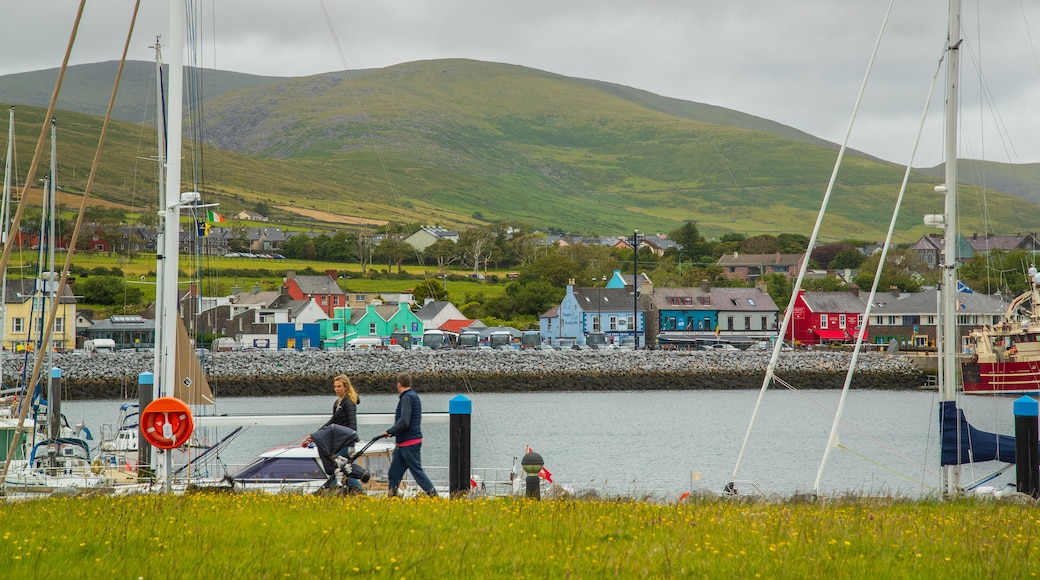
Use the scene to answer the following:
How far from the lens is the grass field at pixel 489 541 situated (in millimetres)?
8117

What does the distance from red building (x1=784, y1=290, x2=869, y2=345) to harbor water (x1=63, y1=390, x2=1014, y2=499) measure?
29.7 meters

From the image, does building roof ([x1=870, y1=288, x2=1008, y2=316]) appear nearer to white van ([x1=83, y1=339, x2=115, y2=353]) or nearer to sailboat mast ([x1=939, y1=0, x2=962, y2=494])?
white van ([x1=83, y1=339, x2=115, y2=353])

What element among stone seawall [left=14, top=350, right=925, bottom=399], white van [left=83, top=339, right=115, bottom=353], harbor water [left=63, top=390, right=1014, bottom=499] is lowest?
harbor water [left=63, top=390, right=1014, bottom=499]

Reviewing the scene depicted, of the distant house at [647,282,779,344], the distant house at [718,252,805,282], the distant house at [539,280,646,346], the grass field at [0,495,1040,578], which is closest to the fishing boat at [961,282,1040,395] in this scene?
the distant house at [647,282,779,344]

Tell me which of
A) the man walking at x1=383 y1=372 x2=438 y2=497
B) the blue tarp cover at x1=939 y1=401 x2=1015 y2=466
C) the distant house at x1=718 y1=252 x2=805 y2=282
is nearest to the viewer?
the man walking at x1=383 y1=372 x2=438 y2=497

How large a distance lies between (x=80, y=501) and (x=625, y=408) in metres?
52.9

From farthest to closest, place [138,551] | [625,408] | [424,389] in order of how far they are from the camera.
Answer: [424,389] < [625,408] < [138,551]

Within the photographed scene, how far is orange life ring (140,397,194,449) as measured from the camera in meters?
12.9

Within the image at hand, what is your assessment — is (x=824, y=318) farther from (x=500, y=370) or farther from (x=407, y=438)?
(x=407, y=438)

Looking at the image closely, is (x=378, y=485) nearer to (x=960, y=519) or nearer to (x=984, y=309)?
(x=960, y=519)

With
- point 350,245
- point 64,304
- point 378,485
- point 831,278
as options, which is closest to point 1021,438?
point 378,485

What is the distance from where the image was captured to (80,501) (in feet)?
38.4

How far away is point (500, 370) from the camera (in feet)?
257

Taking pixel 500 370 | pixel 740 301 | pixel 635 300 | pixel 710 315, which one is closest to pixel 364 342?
pixel 500 370
